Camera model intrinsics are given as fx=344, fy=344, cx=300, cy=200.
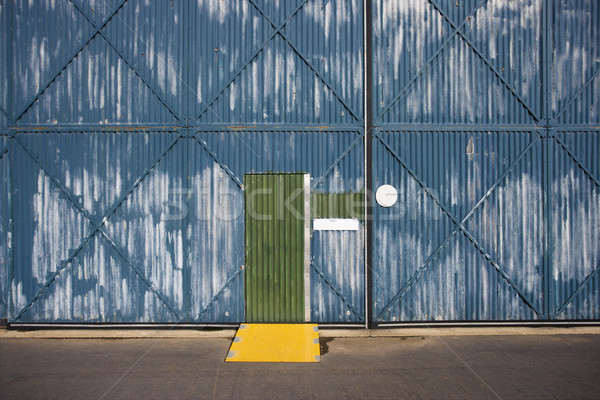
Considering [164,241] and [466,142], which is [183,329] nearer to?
[164,241]

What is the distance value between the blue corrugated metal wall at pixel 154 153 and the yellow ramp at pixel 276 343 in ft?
1.96

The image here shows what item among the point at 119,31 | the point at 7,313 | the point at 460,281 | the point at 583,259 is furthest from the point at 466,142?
the point at 7,313

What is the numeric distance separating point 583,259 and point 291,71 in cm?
771

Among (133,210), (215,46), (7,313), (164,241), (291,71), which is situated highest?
(215,46)

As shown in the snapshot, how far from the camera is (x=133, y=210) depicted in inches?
297

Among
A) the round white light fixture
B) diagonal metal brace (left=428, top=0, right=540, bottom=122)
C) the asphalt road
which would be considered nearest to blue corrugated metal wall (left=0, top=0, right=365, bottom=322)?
the round white light fixture

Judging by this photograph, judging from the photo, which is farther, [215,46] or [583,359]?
[215,46]

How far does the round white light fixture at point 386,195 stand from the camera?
749 centimetres

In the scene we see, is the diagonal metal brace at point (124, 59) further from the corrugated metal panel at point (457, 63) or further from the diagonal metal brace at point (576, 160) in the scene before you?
the diagonal metal brace at point (576, 160)

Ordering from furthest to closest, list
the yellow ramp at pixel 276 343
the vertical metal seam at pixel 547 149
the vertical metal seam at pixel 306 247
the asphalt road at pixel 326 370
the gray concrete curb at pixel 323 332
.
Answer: the vertical metal seam at pixel 547 149, the vertical metal seam at pixel 306 247, the gray concrete curb at pixel 323 332, the yellow ramp at pixel 276 343, the asphalt road at pixel 326 370

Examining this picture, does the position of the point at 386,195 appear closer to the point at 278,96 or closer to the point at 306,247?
the point at 306,247

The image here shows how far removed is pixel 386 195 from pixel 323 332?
10.6ft

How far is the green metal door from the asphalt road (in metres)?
1.13

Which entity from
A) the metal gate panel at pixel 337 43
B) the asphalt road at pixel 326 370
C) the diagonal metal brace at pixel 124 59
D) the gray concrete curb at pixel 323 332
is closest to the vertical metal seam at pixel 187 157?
the diagonal metal brace at pixel 124 59
